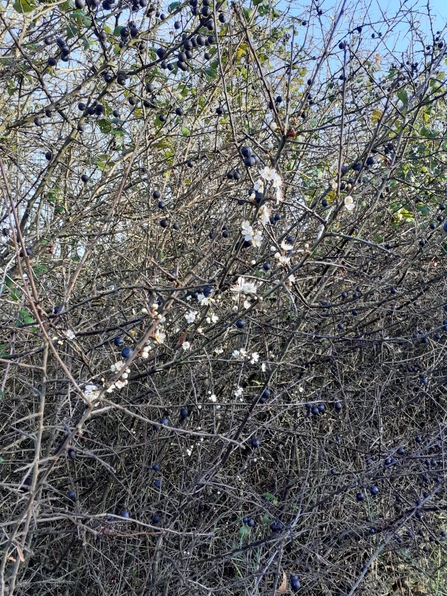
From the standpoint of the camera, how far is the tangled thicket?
107 inches

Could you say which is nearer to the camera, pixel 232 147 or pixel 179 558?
pixel 179 558

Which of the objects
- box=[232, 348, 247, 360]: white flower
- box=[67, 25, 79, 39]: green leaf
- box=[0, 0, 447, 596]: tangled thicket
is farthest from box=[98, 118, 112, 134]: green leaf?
box=[232, 348, 247, 360]: white flower

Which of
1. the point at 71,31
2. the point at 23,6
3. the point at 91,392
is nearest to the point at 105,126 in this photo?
the point at 71,31

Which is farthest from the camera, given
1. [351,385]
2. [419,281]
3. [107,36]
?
[419,281]

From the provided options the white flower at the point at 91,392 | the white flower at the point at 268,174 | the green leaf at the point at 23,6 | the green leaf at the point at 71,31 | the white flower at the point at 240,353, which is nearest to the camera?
the white flower at the point at 91,392

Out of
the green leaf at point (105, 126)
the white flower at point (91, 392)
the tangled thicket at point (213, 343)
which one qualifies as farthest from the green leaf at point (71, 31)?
the white flower at point (91, 392)

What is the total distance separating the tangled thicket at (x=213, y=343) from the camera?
2.71 meters

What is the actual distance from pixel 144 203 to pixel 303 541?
2.18 meters

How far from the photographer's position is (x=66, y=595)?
280 cm

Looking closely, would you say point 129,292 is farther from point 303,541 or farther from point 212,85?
point 303,541

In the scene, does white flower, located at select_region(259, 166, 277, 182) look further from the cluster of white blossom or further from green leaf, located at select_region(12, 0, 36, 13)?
green leaf, located at select_region(12, 0, 36, 13)

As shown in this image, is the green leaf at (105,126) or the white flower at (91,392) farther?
the green leaf at (105,126)

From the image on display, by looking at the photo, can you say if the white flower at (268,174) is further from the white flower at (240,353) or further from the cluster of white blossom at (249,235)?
the white flower at (240,353)

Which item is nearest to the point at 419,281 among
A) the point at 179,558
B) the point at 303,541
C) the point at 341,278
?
the point at 341,278
